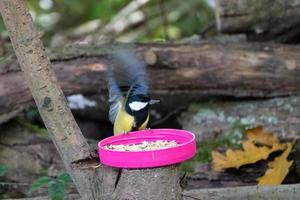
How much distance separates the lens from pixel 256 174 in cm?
309

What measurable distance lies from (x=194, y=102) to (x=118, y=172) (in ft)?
5.58

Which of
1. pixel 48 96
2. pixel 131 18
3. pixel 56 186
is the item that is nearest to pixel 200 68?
pixel 56 186

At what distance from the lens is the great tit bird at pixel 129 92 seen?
7.79ft

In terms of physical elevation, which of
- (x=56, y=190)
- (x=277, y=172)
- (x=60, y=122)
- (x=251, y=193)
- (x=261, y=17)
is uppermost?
(x=60, y=122)

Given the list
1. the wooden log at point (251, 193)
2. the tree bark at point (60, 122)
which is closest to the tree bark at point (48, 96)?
the tree bark at point (60, 122)

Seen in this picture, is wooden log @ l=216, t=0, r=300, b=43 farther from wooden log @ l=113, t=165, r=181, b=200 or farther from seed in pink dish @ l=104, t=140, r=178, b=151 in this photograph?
wooden log @ l=113, t=165, r=181, b=200

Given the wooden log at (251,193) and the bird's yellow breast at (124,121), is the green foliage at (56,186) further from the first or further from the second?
the wooden log at (251,193)

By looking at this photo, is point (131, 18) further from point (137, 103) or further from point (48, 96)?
point (48, 96)

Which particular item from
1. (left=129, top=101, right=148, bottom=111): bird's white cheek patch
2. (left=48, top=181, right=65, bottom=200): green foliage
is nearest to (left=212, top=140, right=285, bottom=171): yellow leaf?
(left=129, top=101, right=148, bottom=111): bird's white cheek patch

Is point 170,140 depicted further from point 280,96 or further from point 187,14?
point 187,14

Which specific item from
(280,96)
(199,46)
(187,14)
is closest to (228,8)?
(199,46)

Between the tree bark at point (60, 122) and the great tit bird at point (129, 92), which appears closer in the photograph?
the tree bark at point (60, 122)

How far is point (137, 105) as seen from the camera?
240 centimetres

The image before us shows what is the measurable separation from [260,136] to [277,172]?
26cm
